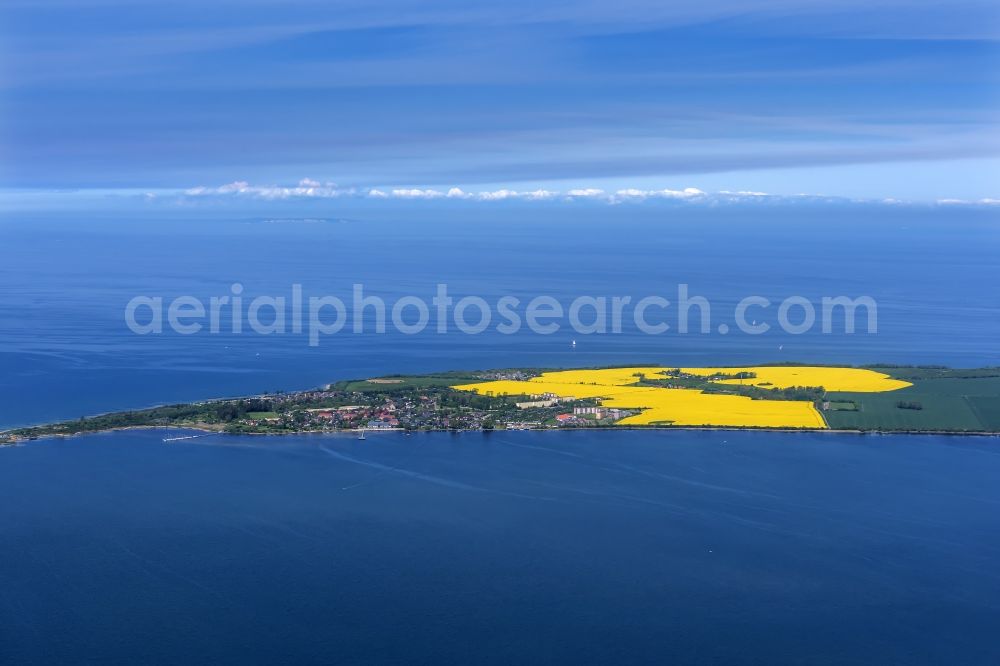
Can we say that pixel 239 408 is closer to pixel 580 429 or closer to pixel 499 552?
pixel 580 429

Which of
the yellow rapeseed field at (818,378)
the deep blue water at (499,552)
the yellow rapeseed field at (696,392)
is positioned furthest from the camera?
the yellow rapeseed field at (818,378)

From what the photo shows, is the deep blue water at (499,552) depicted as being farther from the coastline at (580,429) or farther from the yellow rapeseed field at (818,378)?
the yellow rapeseed field at (818,378)

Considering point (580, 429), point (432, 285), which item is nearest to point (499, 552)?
point (580, 429)

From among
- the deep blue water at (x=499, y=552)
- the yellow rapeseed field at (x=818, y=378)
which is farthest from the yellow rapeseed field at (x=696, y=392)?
the deep blue water at (x=499, y=552)

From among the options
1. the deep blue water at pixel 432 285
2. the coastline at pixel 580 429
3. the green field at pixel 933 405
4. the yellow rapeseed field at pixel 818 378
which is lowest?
the coastline at pixel 580 429

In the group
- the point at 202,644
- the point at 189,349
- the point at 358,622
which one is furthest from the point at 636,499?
the point at 189,349

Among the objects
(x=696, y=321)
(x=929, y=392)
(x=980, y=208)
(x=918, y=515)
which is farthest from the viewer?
(x=980, y=208)

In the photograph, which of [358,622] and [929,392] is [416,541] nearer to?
[358,622]
